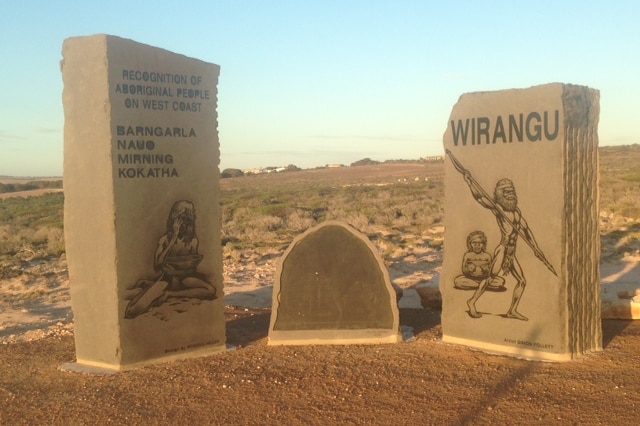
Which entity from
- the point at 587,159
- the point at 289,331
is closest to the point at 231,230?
the point at 289,331

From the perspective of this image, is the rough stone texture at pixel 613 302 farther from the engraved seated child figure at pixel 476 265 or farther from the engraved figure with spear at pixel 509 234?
the engraved figure with spear at pixel 509 234

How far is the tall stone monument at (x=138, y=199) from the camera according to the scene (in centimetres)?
803

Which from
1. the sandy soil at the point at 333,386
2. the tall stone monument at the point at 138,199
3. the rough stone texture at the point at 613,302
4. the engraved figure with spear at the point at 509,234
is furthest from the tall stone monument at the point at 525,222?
the tall stone monument at the point at 138,199

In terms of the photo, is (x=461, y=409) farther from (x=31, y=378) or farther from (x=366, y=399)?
(x=31, y=378)

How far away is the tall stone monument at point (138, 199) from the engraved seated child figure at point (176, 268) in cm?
1

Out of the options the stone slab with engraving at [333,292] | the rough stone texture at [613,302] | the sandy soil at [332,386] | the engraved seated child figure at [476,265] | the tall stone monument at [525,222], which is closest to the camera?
the sandy soil at [332,386]

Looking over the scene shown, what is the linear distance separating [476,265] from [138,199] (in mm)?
4170

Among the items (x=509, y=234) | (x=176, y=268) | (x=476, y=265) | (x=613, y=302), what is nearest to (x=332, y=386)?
(x=176, y=268)

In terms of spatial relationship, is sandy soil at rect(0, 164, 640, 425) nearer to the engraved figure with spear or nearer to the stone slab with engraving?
the stone slab with engraving

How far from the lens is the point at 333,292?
9.07m

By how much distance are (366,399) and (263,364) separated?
68.8 inches

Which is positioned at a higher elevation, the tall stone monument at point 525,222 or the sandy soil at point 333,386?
the tall stone monument at point 525,222

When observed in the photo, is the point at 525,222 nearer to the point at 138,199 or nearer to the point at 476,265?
the point at 476,265

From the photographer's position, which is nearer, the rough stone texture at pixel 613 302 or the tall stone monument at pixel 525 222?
the tall stone monument at pixel 525 222
